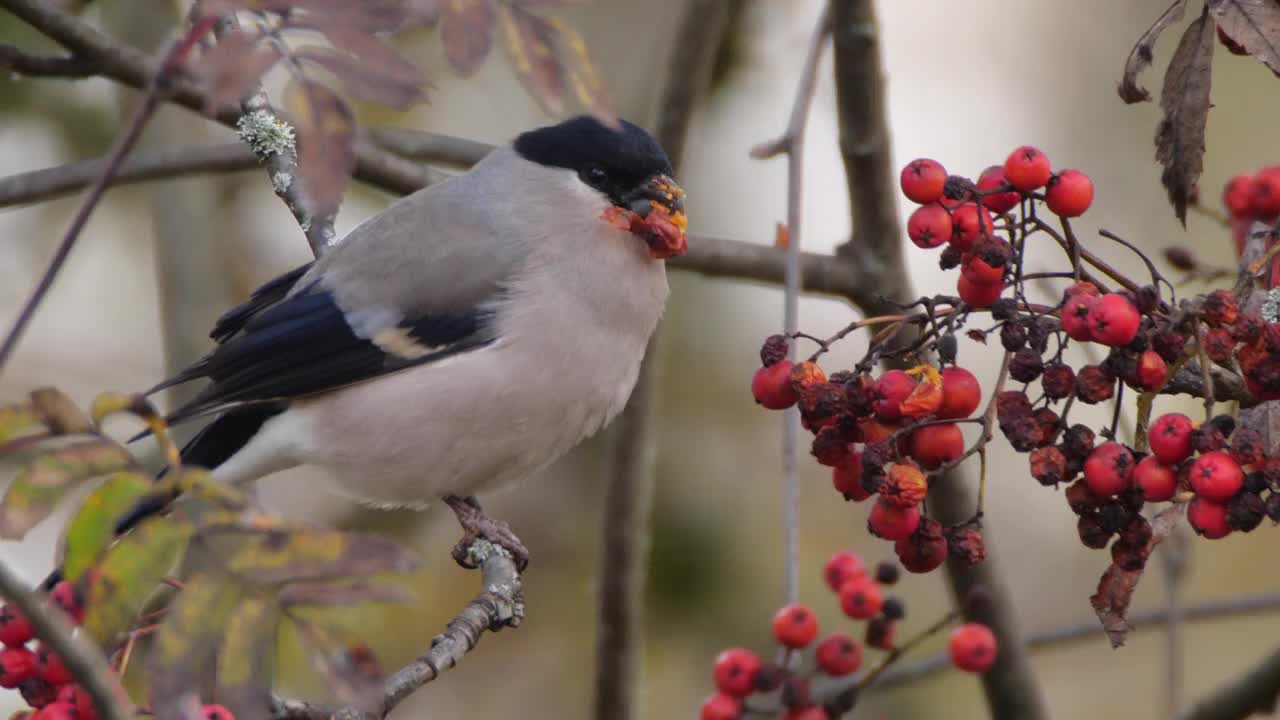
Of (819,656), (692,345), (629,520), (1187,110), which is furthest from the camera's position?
(692,345)

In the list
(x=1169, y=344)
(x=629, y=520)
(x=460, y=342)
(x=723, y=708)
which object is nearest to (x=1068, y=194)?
(x=1169, y=344)

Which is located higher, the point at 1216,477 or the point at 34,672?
the point at 1216,477

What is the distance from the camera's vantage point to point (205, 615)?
1569 mm

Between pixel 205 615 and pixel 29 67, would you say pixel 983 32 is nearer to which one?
pixel 29 67

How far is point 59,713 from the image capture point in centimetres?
214

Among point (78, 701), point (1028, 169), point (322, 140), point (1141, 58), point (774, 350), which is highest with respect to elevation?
point (1141, 58)

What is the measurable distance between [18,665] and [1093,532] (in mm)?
1701

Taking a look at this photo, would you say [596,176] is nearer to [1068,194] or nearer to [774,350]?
[774,350]

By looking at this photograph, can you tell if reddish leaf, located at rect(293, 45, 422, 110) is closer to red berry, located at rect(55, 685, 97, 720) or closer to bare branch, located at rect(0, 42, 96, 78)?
red berry, located at rect(55, 685, 97, 720)

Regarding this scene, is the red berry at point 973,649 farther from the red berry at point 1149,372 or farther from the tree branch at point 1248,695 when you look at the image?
the red berry at point 1149,372

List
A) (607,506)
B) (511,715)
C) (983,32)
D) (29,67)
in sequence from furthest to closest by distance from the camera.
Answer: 1. (983,32)
2. (511,715)
3. (607,506)
4. (29,67)

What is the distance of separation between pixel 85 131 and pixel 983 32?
14.5 feet

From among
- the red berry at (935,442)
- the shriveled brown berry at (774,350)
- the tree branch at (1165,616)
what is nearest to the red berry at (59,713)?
the shriveled brown berry at (774,350)

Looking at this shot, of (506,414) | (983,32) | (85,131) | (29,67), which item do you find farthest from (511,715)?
(983,32)
